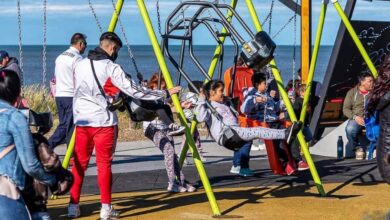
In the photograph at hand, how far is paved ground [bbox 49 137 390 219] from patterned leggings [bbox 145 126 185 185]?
11.4 inches

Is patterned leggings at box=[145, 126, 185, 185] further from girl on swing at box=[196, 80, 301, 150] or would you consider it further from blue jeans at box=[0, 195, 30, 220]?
blue jeans at box=[0, 195, 30, 220]

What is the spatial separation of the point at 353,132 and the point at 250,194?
429 cm

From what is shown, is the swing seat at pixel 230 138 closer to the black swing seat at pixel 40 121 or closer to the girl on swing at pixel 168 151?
the girl on swing at pixel 168 151

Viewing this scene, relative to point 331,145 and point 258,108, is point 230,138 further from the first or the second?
point 331,145

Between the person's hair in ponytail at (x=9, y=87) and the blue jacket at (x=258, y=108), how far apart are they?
6100mm

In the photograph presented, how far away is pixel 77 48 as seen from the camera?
11766mm

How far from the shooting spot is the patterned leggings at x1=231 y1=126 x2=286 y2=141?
9758 millimetres

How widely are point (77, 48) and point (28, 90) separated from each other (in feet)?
45.1

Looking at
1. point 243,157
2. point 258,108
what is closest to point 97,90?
point 258,108

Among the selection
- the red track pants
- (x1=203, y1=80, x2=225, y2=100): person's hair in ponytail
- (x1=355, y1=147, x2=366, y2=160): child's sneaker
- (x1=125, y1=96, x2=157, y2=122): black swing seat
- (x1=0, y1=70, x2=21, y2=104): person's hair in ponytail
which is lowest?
(x1=355, y1=147, x2=366, y2=160): child's sneaker

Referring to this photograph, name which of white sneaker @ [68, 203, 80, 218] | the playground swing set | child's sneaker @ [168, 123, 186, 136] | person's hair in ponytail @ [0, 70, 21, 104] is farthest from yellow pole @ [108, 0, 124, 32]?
person's hair in ponytail @ [0, 70, 21, 104]

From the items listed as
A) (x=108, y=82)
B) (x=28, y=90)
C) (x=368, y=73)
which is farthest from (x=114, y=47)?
(x=28, y=90)

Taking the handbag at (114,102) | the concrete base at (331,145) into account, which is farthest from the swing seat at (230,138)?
the concrete base at (331,145)

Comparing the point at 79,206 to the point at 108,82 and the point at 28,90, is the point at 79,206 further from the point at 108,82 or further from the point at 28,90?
the point at 28,90
